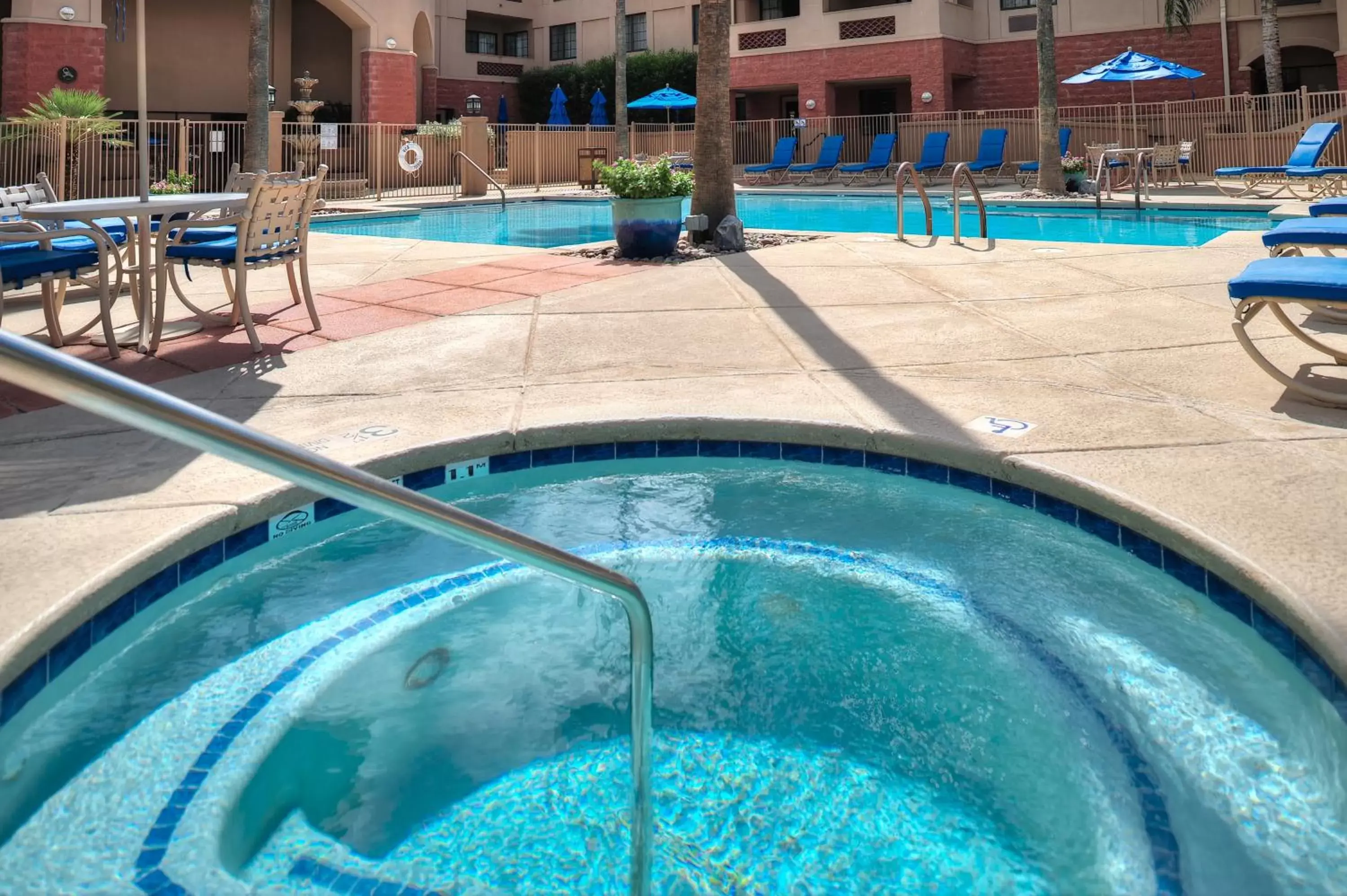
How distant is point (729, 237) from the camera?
10391 mm

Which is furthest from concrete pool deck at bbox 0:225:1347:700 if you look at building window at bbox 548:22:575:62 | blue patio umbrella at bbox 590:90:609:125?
building window at bbox 548:22:575:62

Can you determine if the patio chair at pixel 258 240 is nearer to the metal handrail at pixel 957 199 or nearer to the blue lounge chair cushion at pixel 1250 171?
the metal handrail at pixel 957 199

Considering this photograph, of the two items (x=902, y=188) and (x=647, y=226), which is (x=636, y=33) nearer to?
(x=902, y=188)

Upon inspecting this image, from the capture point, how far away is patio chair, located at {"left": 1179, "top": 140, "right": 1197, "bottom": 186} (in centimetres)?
1875

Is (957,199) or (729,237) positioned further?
(957,199)

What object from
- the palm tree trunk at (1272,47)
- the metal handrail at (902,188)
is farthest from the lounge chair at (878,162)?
the metal handrail at (902,188)

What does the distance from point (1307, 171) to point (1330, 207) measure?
30.1ft

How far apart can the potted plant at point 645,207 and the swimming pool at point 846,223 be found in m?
1.59

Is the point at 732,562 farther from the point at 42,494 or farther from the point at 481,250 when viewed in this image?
the point at 481,250

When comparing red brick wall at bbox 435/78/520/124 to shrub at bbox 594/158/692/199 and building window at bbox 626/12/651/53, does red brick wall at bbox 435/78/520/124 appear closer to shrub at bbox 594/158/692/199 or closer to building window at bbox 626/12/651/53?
building window at bbox 626/12/651/53

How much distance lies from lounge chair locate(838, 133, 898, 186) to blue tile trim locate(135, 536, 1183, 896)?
887 inches

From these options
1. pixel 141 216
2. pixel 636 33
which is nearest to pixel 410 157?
pixel 636 33

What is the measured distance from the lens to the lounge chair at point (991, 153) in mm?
23328

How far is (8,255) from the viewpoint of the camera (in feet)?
17.7
